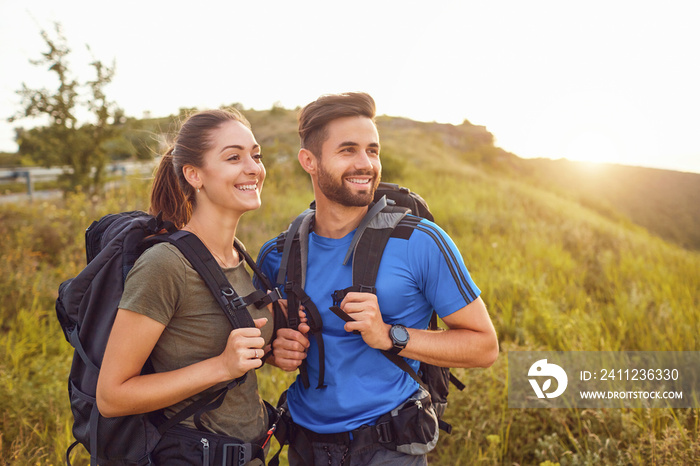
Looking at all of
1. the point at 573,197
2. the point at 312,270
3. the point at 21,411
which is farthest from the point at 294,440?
the point at 573,197

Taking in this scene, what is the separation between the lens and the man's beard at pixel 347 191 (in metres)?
2.46

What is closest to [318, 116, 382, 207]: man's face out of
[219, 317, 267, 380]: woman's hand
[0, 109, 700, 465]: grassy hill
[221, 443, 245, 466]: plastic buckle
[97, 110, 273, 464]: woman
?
[97, 110, 273, 464]: woman

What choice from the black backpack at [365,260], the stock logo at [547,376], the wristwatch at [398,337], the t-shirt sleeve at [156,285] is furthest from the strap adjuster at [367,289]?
the stock logo at [547,376]

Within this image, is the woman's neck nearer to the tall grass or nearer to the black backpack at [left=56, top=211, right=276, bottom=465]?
the black backpack at [left=56, top=211, right=276, bottom=465]

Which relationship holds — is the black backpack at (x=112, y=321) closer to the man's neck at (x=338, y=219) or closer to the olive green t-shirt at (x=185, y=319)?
the olive green t-shirt at (x=185, y=319)

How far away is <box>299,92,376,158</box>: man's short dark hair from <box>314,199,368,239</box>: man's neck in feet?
1.15

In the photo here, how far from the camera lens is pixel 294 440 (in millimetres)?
2379

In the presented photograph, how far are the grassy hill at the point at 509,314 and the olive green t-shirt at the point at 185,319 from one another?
210 centimetres

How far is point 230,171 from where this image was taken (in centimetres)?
215

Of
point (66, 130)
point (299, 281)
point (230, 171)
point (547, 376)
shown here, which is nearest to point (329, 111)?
point (230, 171)

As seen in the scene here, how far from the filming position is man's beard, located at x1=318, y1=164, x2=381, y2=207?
2.46 metres

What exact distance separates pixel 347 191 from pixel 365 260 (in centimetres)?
48

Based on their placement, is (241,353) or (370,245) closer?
(241,353)

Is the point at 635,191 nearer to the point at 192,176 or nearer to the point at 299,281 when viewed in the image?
the point at 299,281
